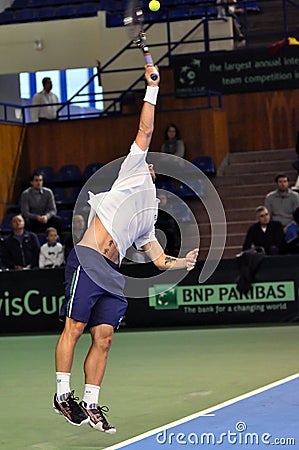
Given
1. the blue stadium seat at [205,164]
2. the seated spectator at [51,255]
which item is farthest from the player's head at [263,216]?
the blue stadium seat at [205,164]

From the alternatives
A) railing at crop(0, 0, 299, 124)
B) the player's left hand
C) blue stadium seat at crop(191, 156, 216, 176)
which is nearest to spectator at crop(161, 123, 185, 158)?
blue stadium seat at crop(191, 156, 216, 176)

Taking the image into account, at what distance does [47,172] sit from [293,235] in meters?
7.07

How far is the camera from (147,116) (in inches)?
256

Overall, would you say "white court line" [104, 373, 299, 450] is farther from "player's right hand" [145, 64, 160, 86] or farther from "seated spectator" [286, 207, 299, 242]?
"seated spectator" [286, 207, 299, 242]

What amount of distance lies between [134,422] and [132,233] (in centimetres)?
139

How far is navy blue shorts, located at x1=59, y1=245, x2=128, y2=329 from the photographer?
6.56m

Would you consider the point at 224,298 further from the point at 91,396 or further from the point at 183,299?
the point at 91,396

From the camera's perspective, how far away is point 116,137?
2170cm

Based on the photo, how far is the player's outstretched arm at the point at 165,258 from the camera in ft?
22.2

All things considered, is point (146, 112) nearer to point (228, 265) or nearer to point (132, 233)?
point (132, 233)

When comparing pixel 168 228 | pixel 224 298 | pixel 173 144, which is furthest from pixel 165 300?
pixel 173 144

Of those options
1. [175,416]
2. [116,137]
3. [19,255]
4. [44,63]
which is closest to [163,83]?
[116,137]

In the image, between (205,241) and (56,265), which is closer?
(56,265)

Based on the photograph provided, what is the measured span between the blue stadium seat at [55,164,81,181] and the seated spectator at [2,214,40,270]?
4274 mm
